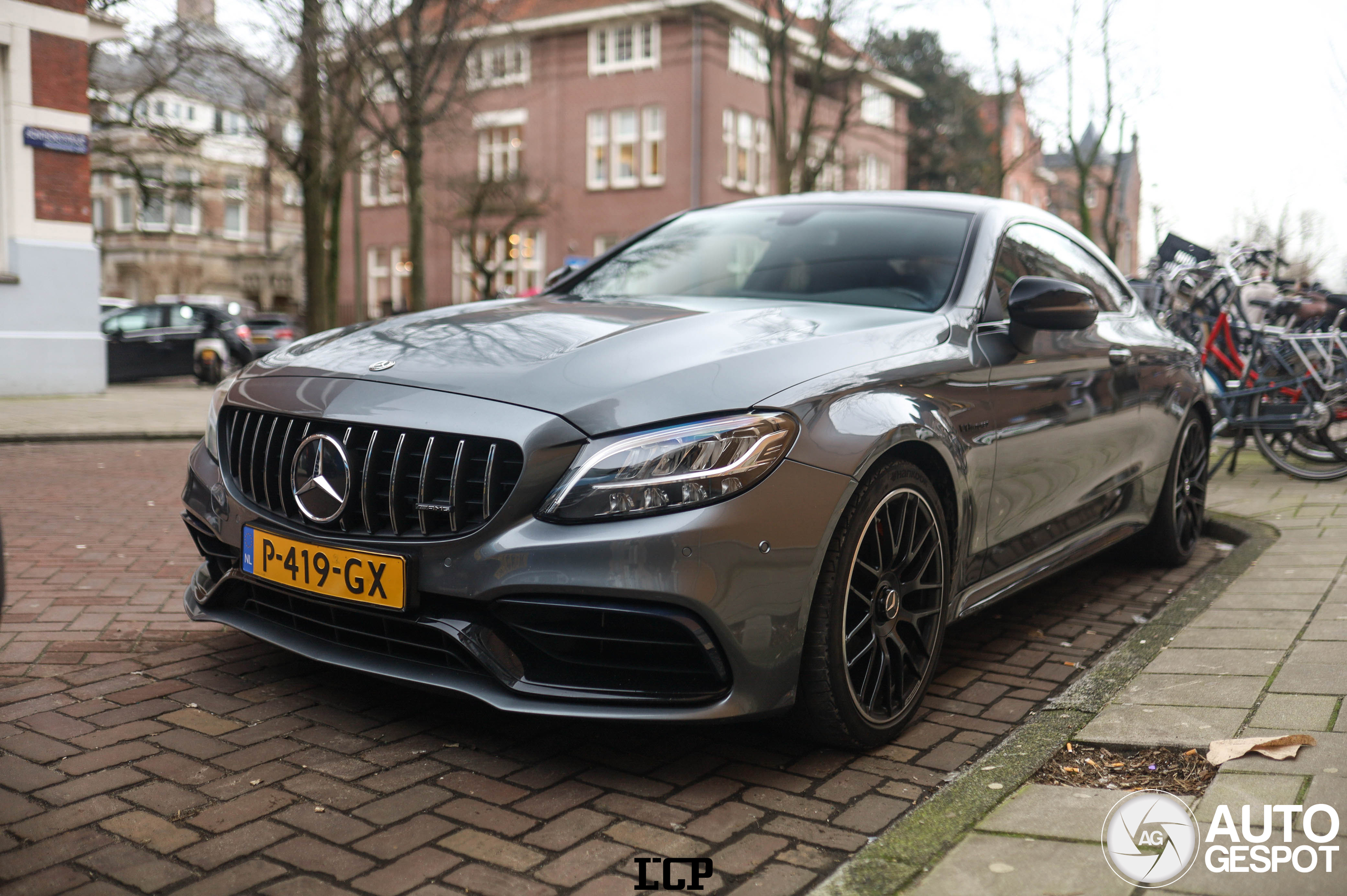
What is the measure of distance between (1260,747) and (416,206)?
54.8ft

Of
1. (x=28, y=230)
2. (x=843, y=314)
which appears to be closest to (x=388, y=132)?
(x=28, y=230)

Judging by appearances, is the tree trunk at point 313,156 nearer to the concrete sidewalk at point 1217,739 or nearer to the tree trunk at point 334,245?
the tree trunk at point 334,245

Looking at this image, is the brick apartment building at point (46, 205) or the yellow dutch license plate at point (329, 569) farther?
the brick apartment building at point (46, 205)

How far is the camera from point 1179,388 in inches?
206

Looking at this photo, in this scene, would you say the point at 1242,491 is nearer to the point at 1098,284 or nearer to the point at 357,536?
the point at 1098,284

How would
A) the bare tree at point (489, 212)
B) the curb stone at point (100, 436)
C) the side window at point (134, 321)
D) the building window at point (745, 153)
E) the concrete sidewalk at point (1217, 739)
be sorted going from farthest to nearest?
the building window at point (745, 153)
the bare tree at point (489, 212)
the side window at point (134, 321)
the curb stone at point (100, 436)
the concrete sidewalk at point (1217, 739)

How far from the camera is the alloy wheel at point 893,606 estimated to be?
3.00 meters

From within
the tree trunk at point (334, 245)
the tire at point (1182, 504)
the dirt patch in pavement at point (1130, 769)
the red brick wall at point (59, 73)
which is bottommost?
the dirt patch in pavement at point (1130, 769)

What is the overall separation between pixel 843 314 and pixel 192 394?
1625cm

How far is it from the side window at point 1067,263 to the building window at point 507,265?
3422 cm

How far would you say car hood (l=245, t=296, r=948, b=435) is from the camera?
9.13 ft

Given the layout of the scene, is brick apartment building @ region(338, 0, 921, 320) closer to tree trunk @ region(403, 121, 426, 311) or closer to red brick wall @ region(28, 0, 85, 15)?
tree trunk @ region(403, 121, 426, 311)

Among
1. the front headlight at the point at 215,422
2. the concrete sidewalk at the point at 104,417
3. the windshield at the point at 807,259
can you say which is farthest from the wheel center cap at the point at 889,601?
the concrete sidewalk at the point at 104,417

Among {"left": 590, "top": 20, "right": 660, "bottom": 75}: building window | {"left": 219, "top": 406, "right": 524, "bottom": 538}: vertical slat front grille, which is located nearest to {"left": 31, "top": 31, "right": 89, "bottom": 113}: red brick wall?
{"left": 219, "top": 406, "right": 524, "bottom": 538}: vertical slat front grille
